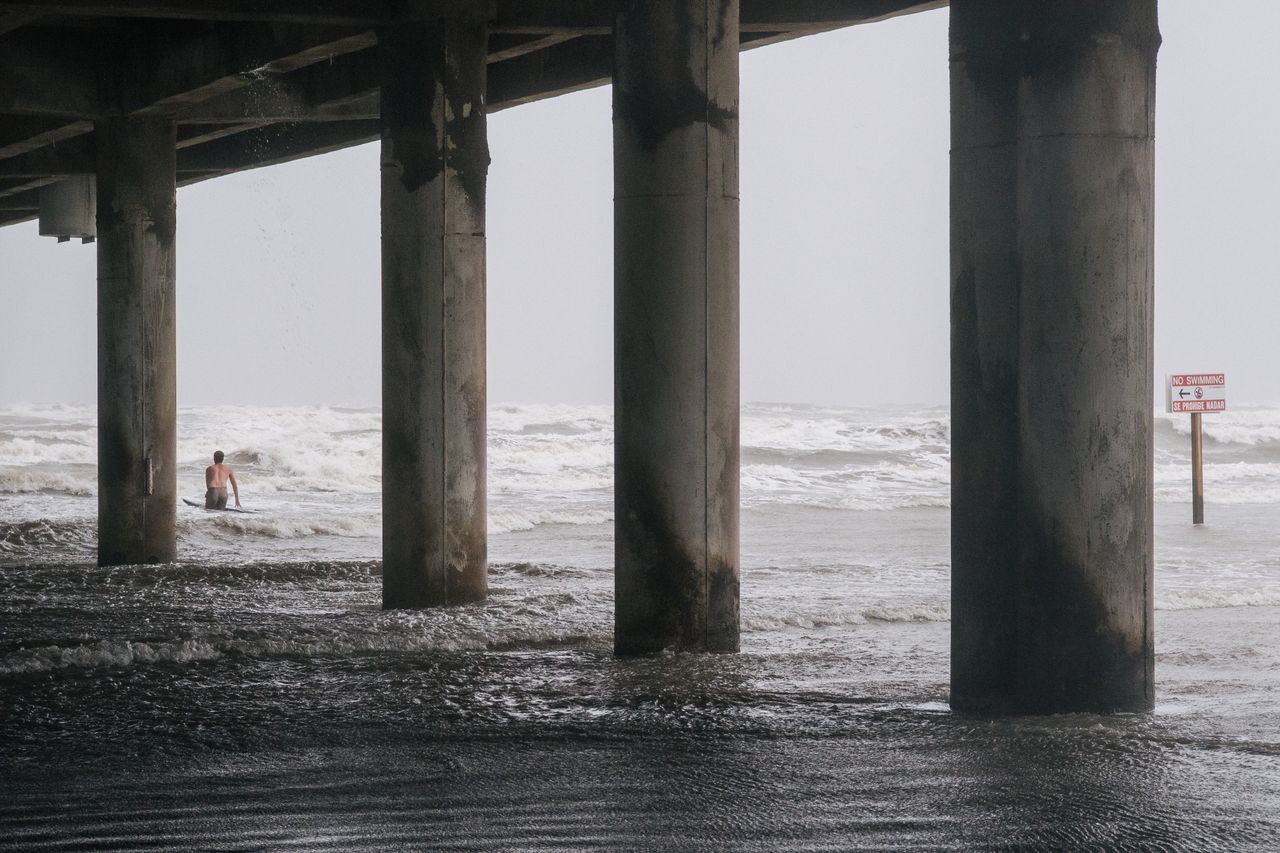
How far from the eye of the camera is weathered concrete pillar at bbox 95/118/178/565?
1625 cm

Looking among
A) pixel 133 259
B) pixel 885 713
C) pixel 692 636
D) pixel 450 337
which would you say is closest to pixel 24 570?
pixel 133 259

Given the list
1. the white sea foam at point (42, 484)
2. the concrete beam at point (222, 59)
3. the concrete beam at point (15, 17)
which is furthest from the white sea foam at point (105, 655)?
the white sea foam at point (42, 484)

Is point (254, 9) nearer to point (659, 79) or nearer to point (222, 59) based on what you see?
point (222, 59)

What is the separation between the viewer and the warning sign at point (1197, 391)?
23.5 metres

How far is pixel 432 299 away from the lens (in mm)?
12008

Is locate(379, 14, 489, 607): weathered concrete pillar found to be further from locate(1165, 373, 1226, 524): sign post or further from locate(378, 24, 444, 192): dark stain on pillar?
locate(1165, 373, 1226, 524): sign post

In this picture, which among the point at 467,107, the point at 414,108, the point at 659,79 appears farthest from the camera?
the point at 467,107

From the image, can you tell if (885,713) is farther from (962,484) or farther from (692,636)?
(692,636)

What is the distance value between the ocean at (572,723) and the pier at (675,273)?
0.54 metres

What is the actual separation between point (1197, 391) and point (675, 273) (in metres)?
16.5

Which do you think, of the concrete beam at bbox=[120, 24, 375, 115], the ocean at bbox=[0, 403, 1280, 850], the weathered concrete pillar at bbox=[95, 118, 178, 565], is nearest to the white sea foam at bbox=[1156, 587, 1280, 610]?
the ocean at bbox=[0, 403, 1280, 850]

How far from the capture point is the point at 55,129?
693 inches

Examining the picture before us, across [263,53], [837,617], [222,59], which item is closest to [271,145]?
[222,59]

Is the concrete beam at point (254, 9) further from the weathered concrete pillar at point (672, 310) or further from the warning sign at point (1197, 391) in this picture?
the warning sign at point (1197, 391)
